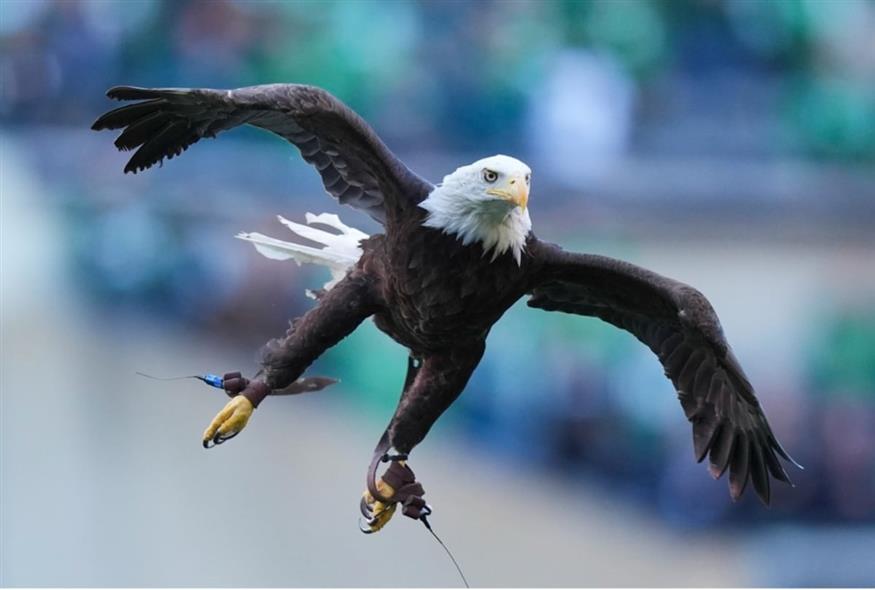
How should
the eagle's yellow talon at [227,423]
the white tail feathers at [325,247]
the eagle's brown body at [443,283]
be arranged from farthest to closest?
1. the white tail feathers at [325,247]
2. the eagle's yellow talon at [227,423]
3. the eagle's brown body at [443,283]

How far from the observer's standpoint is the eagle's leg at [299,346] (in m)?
3.31

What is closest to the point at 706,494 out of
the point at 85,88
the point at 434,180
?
the point at 434,180

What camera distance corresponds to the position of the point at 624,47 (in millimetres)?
7961

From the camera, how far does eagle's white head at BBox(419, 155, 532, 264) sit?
123 inches

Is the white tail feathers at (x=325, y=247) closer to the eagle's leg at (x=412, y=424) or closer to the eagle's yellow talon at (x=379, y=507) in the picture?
the eagle's leg at (x=412, y=424)

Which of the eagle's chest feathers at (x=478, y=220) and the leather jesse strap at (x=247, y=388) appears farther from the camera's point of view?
the leather jesse strap at (x=247, y=388)

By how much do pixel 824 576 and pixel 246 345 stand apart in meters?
2.47

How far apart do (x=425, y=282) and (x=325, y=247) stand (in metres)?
0.45

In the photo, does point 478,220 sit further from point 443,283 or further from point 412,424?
point 412,424

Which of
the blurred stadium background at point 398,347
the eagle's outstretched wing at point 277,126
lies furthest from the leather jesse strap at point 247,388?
the blurred stadium background at point 398,347

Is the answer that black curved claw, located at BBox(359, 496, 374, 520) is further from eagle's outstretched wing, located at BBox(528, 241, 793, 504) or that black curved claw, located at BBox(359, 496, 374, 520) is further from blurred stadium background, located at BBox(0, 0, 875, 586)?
blurred stadium background, located at BBox(0, 0, 875, 586)

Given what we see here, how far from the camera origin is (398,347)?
682 centimetres

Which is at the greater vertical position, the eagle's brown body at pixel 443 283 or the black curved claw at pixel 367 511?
the eagle's brown body at pixel 443 283

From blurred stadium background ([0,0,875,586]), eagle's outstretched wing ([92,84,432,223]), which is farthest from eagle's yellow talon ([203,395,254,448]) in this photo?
blurred stadium background ([0,0,875,586])
